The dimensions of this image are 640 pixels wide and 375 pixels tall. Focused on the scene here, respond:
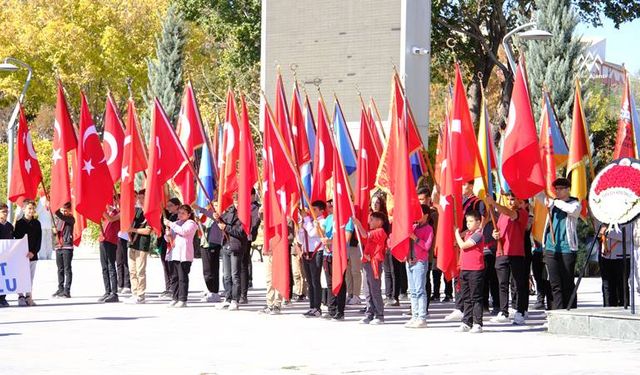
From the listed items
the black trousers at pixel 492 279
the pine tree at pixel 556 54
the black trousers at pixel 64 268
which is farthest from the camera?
the pine tree at pixel 556 54

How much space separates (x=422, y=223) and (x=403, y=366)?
481 cm

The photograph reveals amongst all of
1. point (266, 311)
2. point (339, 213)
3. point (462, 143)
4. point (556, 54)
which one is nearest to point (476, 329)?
point (339, 213)

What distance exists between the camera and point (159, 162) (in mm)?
20734

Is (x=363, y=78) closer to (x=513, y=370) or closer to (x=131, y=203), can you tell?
(x=131, y=203)

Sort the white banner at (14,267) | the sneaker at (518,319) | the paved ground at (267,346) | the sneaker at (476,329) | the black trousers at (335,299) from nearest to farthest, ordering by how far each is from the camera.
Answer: the paved ground at (267,346) → the sneaker at (476,329) → the sneaker at (518,319) → the black trousers at (335,299) → the white banner at (14,267)

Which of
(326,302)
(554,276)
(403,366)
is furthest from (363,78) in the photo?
(403,366)

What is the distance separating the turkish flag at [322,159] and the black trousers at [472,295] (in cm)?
362

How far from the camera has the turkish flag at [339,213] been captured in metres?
17.9

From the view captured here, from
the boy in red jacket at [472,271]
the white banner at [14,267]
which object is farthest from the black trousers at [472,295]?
the white banner at [14,267]

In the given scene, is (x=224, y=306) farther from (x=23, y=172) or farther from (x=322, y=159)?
(x=23, y=172)

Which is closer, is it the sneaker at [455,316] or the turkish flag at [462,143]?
the turkish flag at [462,143]

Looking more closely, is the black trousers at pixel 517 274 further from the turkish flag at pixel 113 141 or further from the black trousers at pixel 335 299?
the turkish flag at pixel 113 141

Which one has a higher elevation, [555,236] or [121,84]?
[121,84]

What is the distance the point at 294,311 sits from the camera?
20.0 m
